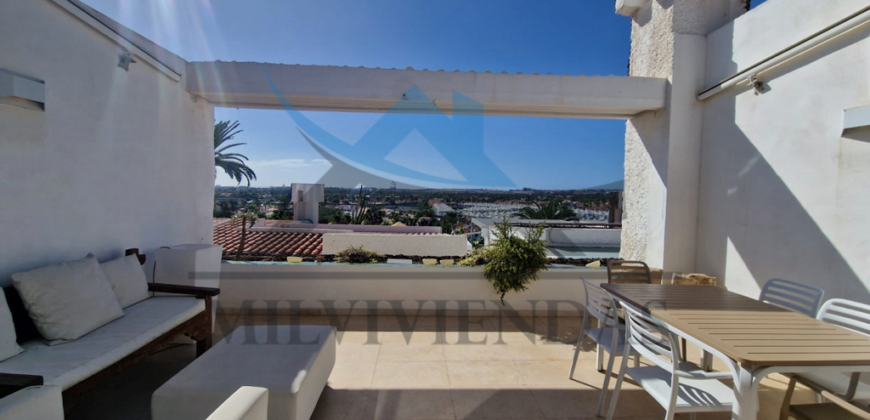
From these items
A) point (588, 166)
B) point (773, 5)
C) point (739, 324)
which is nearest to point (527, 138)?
point (588, 166)

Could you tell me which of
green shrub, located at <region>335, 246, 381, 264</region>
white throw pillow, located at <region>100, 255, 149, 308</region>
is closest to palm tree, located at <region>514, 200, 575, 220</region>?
green shrub, located at <region>335, 246, 381, 264</region>

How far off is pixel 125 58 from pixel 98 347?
2.65 m

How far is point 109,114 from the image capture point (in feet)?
10.5

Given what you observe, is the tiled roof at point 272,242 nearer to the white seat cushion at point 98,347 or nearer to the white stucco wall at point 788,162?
the white seat cushion at point 98,347

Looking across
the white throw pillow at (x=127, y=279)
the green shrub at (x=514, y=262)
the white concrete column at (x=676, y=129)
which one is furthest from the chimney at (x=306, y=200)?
the white concrete column at (x=676, y=129)

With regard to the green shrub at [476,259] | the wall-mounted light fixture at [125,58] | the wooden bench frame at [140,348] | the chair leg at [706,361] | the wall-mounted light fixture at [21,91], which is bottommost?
the chair leg at [706,361]

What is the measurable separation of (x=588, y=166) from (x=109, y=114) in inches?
360

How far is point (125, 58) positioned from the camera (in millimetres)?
3322

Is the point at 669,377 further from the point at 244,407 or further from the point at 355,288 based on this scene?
the point at 355,288

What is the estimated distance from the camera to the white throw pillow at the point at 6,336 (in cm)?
201

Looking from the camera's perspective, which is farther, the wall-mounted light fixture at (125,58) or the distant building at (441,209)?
the distant building at (441,209)

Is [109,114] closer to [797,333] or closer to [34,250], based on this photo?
[34,250]

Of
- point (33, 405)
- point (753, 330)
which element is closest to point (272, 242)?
point (33, 405)

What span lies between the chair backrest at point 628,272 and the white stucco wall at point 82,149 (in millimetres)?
4820
